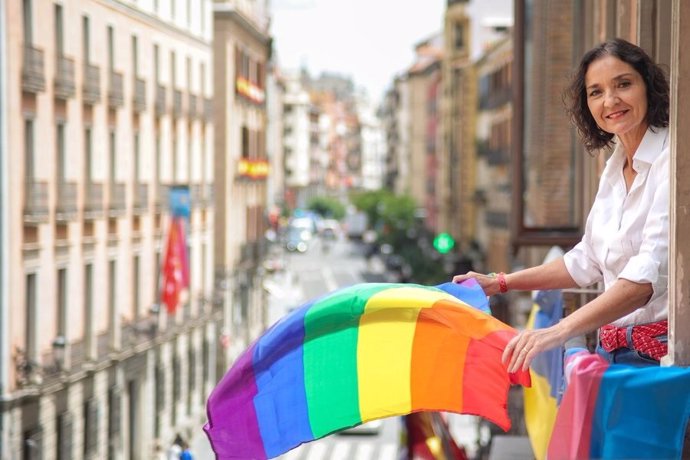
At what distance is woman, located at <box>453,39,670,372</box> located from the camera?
3615 millimetres

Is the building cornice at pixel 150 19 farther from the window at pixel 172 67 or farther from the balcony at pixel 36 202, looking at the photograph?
the balcony at pixel 36 202

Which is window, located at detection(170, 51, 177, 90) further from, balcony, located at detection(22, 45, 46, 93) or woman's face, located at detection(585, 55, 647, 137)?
woman's face, located at detection(585, 55, 647, 137)

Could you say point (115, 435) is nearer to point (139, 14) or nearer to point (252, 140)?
point (139, 14)

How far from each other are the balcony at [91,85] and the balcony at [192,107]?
30.8 feet

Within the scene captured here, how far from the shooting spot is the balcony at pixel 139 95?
1060 inches

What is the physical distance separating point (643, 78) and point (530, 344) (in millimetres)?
712

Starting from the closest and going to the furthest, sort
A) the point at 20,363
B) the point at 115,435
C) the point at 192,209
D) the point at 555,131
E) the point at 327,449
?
the point at 555,131, the point at 20,363, the point at 115,435, the point at 327,449, the point at 192,209

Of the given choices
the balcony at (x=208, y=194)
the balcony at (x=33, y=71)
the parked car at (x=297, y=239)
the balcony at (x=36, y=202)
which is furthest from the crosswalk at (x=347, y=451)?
the parked car at (x=297, y=239)

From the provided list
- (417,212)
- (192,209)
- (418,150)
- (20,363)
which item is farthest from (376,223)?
(20,363)

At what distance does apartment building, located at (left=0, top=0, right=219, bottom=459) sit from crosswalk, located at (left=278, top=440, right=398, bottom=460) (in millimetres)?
2067

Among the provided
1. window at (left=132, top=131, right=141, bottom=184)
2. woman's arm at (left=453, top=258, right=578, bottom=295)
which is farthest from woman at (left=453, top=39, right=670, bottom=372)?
window at (left=132, top=131, right=141, bottom=184)

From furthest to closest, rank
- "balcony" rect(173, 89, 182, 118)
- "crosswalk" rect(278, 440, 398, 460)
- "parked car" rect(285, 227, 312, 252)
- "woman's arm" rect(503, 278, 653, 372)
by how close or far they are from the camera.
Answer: "parked car" rect(285, 227, 312, 252)
"balcony" rect(173, 89, 182, 118)
"crosswalk" rect(278, 440, 398, 460)
"woman's arm" rect(503, 278, 653, 372)

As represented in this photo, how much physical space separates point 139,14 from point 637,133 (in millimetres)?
23844

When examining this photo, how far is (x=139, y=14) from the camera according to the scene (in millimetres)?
27172
